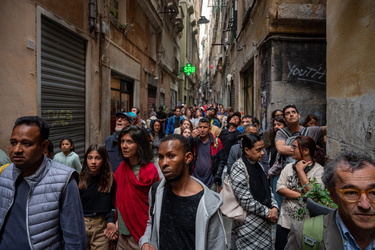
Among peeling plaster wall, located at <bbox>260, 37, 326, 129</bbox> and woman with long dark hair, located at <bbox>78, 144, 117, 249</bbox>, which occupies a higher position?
peeling plaster wall, located at <bbox>260, 37, 326, 129</bbox>

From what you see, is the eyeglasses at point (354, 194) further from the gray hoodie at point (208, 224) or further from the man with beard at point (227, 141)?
the man with beard at point (227, 141)

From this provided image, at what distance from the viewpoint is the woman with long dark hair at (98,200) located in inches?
115

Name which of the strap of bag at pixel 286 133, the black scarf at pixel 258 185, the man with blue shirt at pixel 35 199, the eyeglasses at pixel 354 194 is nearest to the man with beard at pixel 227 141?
the strap of bag at pixel 286 133

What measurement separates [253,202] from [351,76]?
2.25 metres

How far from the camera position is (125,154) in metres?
3.05

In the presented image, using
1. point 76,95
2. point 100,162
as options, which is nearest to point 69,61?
point 76,95

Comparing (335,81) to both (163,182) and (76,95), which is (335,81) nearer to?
(163,182)

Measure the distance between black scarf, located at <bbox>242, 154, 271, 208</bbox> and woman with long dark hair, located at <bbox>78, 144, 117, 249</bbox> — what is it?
1446mm

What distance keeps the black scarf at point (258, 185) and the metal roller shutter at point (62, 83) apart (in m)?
4.73

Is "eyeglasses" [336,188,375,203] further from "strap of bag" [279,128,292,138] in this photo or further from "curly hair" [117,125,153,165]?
"strap of bag" [279,128,292,138]

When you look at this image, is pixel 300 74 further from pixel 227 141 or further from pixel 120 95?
pixel 120 95

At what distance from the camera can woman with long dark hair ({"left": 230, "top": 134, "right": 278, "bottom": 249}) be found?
2.93m

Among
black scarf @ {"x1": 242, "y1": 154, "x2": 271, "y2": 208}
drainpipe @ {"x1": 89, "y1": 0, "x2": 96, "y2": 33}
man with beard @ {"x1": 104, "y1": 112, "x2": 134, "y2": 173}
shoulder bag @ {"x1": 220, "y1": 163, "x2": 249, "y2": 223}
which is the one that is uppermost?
drainpipe @ {"x1": 89, "y1": 0, "x2": 96, "y2": 33}

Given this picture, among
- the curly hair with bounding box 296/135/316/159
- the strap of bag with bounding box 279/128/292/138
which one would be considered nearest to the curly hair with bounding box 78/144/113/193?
the curly hair with bounding box 296/135/316/159
